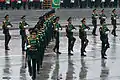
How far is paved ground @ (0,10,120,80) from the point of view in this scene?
60.1 feet

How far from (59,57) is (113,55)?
96.9 inches

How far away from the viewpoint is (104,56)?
2298 cm

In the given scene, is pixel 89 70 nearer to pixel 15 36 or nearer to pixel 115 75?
pixel 115 75

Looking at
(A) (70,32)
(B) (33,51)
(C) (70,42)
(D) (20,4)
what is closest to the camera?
(B) (33,51)

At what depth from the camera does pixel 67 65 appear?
20797 mm

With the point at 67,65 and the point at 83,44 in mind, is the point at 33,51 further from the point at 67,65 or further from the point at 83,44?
the point at 83,44

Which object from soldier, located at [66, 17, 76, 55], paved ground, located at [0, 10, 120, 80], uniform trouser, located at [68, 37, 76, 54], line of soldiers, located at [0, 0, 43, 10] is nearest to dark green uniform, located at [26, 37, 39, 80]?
paved ground, located at [0, 10, 120, 80]

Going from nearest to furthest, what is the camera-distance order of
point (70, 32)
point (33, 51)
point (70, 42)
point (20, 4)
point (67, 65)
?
point (33, 51), point (67, 65), point (70, 32), point (70, 42), point (20, 4)

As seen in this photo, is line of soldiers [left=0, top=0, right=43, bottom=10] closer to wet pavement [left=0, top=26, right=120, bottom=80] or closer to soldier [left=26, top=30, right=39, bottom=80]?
wet pavement [left=0, top=26, right=120, bottom=80]

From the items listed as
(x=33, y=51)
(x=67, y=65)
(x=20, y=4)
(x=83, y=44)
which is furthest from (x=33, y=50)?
(x=20, y=4)

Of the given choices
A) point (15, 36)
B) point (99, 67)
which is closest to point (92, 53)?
point (99, 67)

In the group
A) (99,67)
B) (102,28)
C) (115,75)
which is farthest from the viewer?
(102,28)

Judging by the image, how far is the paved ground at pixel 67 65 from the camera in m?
18.3

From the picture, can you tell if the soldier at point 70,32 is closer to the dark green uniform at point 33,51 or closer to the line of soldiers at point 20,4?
the dark green uniform at point 33,51
